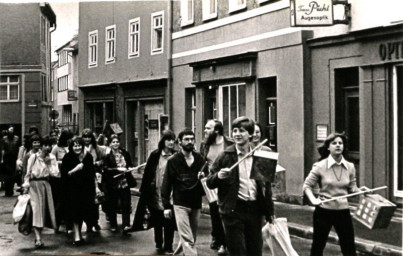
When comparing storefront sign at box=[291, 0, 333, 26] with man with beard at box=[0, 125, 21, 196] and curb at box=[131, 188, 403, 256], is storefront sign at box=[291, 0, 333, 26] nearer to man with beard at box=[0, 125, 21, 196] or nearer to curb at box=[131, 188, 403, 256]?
curb at box=[131, 188, 403, 256]

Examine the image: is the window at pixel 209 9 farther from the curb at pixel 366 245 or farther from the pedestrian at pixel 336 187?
the pedestrian at pixel 336 187

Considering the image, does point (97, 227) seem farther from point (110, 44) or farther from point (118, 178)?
point (110, 44)

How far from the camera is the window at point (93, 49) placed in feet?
65.4

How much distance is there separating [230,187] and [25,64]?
7.29 meters

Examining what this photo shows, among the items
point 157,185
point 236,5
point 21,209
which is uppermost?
point 236,5

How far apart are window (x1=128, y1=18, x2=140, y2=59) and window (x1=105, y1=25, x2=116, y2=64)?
0.40 m

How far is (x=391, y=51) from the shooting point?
478 inches

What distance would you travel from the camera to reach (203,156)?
991 cm

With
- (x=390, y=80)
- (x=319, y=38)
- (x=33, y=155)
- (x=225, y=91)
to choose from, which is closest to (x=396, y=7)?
(x=390, y=80)

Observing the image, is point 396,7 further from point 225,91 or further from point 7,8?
point 225,91

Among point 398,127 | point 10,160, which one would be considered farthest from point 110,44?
point 398,127

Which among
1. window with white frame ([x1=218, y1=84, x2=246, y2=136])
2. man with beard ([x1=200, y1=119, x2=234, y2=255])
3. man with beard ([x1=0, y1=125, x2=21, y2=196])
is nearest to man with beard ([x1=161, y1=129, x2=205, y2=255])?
man with beard ([x1=200, y1=119, x2=234, y2=255])

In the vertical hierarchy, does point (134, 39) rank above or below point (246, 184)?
above

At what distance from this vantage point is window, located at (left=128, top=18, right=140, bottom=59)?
62.1ft
